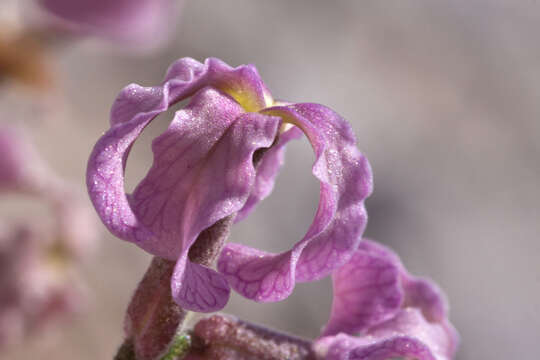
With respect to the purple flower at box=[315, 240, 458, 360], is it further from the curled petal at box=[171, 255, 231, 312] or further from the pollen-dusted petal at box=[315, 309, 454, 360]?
the curled petal at box=[171, 255, 231, 312]

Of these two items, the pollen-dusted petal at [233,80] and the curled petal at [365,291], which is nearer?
the pollen-dusted petal at [233,80]

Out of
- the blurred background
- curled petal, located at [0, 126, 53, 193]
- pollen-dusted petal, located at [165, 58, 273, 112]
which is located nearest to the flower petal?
pollen-dusted petal, located at [165, 58, 273, 112]

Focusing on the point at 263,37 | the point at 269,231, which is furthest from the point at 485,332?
the point at 263,37

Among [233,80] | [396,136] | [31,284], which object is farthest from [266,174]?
[396,136]

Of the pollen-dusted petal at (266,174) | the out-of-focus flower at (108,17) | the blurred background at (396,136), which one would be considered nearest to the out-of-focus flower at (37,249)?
the out-of-focus flower at (108,17)

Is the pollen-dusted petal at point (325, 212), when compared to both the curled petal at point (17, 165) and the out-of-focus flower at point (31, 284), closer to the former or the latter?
the out-of-focus flower at point (31, 284)

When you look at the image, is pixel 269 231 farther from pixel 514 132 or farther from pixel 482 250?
pixel 514 132
